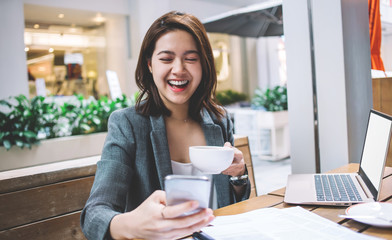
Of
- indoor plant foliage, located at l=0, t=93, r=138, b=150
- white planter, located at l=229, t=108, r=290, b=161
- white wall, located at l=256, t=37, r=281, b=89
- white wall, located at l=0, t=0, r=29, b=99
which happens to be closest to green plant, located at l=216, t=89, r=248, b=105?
white wall, located at l=256, t=37, r=281, b=89

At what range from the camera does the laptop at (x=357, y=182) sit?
0.99m

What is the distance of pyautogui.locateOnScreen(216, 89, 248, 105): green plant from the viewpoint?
9.21 metres

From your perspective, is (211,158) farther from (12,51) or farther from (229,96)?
(229,96)

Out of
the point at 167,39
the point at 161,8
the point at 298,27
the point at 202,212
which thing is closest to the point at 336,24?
the point at 298,27

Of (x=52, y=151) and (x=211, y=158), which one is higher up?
(x=211, y=158)

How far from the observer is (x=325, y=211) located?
98 cm

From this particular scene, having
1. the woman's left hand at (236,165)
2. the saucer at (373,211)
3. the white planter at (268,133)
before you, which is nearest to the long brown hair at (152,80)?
the woman's left hand at (236,165)

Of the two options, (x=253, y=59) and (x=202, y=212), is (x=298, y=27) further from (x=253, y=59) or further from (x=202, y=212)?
(x=253, y=59)

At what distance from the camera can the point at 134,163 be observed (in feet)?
3.89

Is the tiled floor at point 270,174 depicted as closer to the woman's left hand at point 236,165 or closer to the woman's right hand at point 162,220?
the woman's left hand at point 236,165

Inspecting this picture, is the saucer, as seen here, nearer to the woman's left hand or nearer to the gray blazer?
the woman's left hand

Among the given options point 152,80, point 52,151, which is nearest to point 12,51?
point 52,151

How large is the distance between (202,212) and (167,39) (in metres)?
0.74

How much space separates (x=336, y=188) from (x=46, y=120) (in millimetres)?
3084
